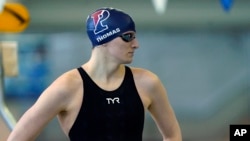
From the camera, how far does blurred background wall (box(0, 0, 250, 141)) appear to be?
132 inches

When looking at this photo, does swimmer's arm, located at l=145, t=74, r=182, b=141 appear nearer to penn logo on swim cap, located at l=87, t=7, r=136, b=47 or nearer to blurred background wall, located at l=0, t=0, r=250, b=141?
penn logo on swim cap, located at l=87, t=7, r=136, b=47

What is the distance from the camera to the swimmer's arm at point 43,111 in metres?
1.04

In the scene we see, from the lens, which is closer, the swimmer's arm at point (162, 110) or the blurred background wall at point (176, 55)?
the swimmer's arm at point (162, 110)

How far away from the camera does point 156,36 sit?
3553 mm

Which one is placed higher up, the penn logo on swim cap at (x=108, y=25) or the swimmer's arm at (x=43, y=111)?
the penn logo on swim cap at (x=108, y=25)

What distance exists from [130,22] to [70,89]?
0.18 meters

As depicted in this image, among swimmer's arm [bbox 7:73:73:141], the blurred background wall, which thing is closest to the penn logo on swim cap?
swimmer's arm [bbox 7:73:73:141]

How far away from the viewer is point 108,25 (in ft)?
3.55

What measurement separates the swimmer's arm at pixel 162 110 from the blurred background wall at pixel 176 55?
201 cm

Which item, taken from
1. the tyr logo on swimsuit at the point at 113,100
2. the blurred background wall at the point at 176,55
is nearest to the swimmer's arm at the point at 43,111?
the tyr logo on swimsuit at the point at 113,100

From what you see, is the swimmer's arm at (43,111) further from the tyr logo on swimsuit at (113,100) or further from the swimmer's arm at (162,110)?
the swimmer's arm at (162,110)

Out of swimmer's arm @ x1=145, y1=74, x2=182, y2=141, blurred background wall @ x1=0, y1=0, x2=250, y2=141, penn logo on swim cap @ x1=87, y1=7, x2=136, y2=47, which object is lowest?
swimmer's arm @ x1=145, y1=74, x2=182, y2=141

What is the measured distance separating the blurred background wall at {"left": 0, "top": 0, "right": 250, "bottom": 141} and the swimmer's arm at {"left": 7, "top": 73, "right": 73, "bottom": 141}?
85.1 inches

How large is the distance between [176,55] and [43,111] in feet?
8.82
